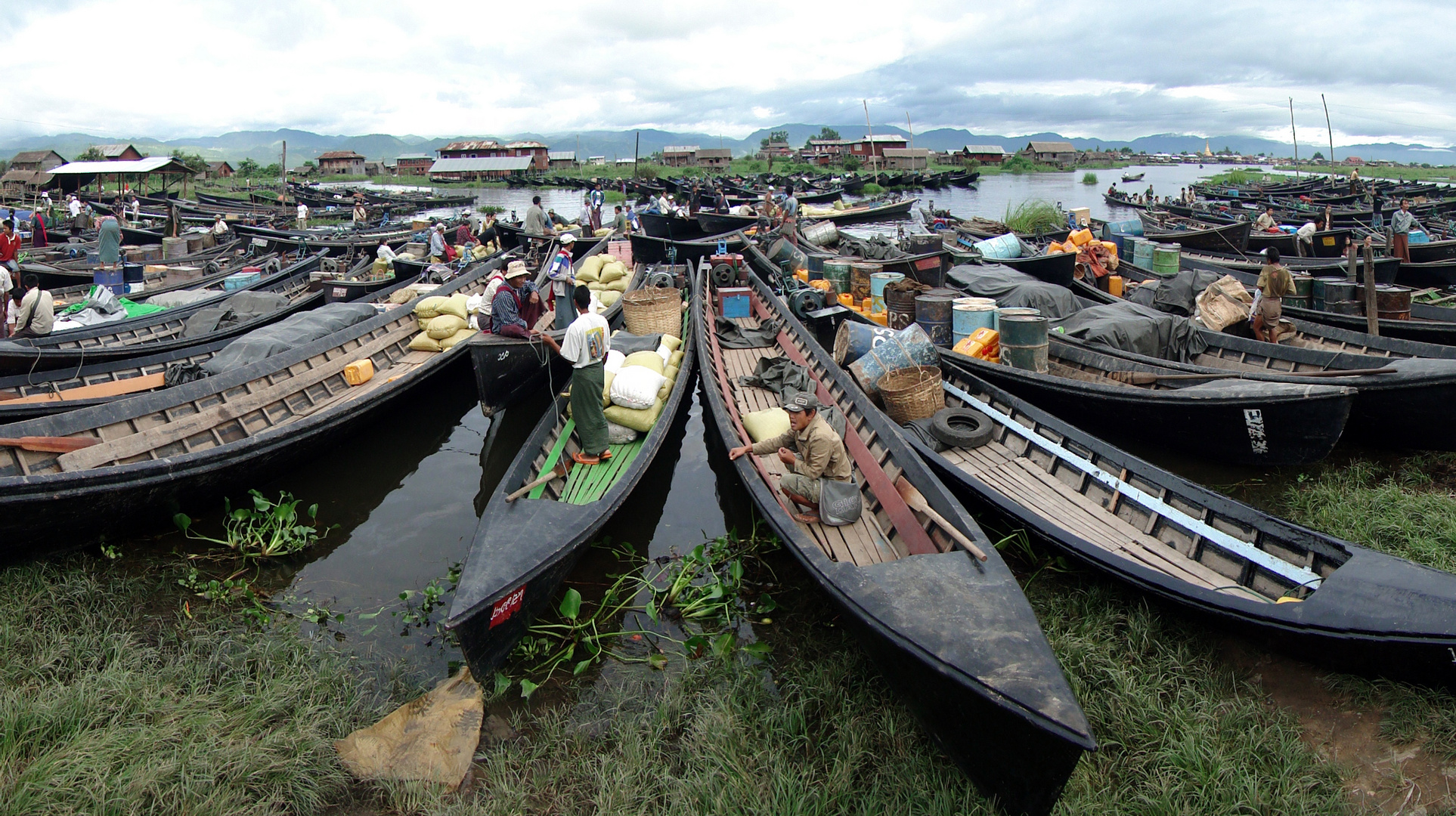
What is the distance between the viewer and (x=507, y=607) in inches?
172

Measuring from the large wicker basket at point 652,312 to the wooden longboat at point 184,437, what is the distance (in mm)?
2284

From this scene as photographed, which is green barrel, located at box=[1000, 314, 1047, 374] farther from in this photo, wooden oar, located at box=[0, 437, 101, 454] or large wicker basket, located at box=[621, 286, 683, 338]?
wooden oar, located at box=[0, 437, 101, 454]

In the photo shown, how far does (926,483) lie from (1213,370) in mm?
4432

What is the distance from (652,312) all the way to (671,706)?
6.28 m

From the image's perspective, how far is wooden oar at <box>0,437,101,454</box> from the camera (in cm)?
558

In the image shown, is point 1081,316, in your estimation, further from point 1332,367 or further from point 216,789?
point 216,789

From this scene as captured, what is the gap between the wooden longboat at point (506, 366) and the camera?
26.1ft

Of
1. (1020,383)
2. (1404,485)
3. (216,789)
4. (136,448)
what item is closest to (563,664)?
(216,789)

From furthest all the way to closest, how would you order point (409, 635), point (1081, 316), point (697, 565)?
point (1081, 316) → point (697, 565) → point (409, 635)

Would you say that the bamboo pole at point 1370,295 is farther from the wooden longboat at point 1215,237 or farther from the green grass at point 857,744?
the wooden longboat at point 1215,237

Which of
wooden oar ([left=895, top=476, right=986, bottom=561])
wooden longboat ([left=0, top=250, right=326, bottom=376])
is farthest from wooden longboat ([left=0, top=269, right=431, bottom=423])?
wooden oar ([left=895, top=476, right=986, bottom=561])

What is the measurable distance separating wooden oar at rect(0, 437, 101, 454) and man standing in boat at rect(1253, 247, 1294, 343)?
492 inches

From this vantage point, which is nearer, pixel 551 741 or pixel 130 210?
pixel 551 741

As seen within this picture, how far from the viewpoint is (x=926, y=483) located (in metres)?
4.98
